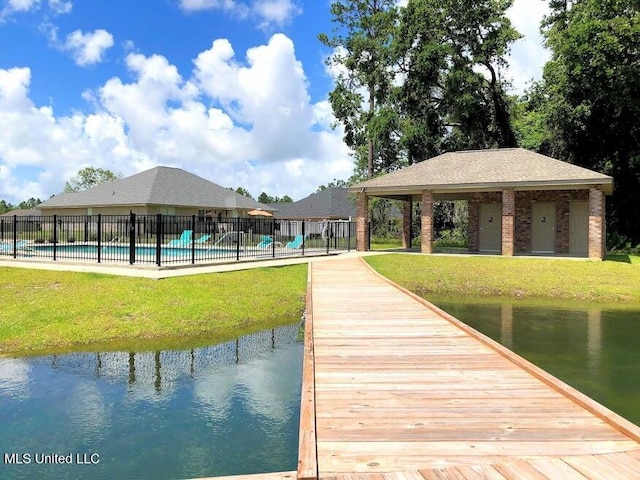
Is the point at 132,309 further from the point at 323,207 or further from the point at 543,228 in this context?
the point at 323,207

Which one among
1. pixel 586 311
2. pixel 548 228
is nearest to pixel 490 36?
pixel 548 228

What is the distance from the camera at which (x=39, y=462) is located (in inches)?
191

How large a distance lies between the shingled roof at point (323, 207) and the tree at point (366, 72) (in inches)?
428

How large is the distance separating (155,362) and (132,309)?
8.75 feet

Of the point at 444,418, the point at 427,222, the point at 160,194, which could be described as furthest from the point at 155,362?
the point at 160,194

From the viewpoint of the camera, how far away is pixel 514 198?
2208 cm

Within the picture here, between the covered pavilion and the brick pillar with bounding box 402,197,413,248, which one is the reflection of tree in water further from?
the brick pillar with bounding box 402,197,413,248

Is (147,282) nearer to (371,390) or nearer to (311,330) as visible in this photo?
(311,330)

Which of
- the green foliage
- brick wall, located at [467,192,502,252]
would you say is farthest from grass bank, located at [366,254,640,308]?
the green foliage

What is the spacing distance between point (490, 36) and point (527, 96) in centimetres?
1035

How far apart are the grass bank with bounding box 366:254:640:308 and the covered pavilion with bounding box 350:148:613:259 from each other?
2.61 metres

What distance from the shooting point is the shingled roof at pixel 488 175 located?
20.2 meters

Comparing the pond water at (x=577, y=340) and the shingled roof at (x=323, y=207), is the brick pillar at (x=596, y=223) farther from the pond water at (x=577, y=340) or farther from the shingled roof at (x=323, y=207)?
the shingled roof at (x=323, y=207)

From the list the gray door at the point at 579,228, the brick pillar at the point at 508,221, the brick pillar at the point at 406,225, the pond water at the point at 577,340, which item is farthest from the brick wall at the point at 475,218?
the pond water at the point at 577,340
